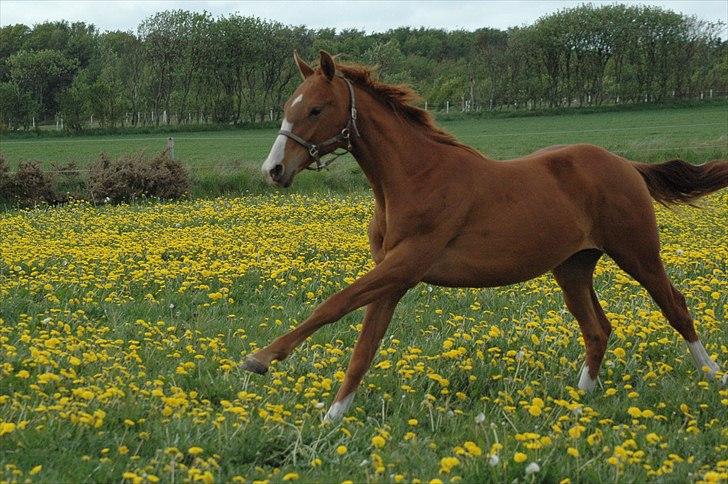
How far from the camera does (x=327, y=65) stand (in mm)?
6305

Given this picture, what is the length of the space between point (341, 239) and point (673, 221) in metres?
6.69

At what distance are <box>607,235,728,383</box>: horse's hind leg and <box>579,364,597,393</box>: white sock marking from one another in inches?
34.1

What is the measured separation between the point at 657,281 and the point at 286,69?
7240 centimetres

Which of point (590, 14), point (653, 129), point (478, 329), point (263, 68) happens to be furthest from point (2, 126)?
point (478, 329)

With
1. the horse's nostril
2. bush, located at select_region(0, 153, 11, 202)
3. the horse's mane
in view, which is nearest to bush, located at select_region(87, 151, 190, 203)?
bush, located at select_region(0, 153, 11, 202)

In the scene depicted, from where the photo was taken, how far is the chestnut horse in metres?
6.17

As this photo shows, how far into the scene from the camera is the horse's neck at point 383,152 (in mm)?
6492

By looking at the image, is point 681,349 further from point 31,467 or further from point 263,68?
point 263,68

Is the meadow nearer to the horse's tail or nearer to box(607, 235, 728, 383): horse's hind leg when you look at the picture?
box(607, 235, 728, 383): horse's hind leg

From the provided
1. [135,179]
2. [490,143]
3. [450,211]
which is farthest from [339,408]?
[490,143]

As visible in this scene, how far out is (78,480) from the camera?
4.52m

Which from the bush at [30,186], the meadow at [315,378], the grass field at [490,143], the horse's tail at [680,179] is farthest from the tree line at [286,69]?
the horse's tail at [680,179]

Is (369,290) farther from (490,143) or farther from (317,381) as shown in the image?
(490,143)

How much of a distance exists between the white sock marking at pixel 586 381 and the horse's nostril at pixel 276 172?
9.60 ft
